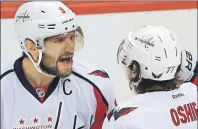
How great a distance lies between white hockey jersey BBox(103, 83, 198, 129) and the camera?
1.31 m

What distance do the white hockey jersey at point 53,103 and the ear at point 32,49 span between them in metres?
0.05

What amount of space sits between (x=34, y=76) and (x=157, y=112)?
458mm

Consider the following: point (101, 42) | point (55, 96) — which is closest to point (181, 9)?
point (101, 42)

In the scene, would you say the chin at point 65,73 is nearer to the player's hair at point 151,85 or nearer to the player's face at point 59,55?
the player's face at point 59,55

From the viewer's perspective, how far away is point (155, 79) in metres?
1.40

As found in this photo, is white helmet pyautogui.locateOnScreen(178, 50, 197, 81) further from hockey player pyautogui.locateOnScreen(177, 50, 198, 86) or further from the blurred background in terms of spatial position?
the blurred background

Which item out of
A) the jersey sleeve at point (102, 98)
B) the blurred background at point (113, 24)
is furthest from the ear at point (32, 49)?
the blurred background at point (113, 24)

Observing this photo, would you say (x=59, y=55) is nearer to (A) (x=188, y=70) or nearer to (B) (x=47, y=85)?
(B) (x=47, y=85)

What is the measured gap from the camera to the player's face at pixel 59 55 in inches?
60.9

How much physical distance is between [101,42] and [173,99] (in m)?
1.18

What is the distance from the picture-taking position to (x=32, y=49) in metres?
1.59

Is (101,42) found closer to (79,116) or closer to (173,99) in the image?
(79,116)

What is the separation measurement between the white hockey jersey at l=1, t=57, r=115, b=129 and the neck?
1cm

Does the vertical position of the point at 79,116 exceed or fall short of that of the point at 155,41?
it falls short
